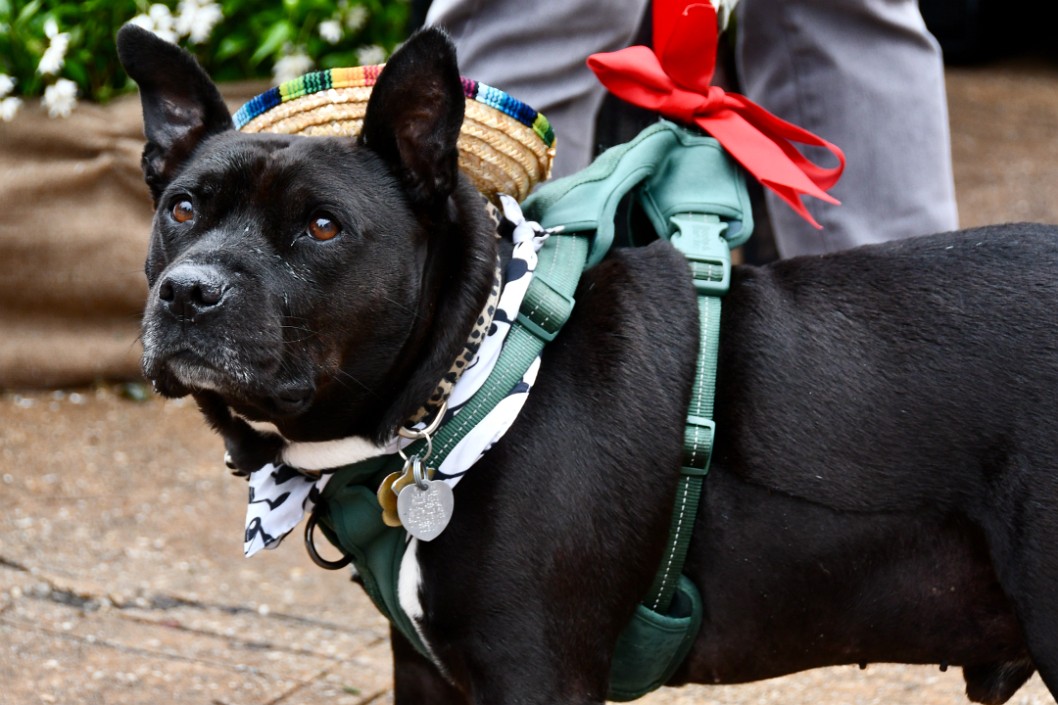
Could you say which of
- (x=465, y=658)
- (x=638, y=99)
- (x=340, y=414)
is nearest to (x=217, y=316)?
(x=340, y=414)

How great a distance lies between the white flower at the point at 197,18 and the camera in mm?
4750

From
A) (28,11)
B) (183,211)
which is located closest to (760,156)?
(183,211)

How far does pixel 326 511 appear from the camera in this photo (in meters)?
2.31

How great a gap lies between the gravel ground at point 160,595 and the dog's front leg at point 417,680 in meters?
0.53

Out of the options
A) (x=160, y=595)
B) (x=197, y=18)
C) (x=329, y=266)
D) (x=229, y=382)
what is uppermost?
(x=329, y=266)

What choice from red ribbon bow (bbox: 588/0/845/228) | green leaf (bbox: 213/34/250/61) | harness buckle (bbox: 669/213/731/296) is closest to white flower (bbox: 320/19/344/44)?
green leaf (bbox: 213/34/250/61)

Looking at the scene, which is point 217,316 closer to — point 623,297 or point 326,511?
point 326,511

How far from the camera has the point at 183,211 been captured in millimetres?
2197

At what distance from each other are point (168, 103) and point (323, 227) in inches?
19.0

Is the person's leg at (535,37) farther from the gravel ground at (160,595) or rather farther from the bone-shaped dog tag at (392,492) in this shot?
the gravel ground at (160,595)

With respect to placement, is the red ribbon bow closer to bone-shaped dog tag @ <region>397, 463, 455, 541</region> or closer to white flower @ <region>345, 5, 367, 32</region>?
bone-shaped dog tag @ <region>397, 463, 455, 541</region>

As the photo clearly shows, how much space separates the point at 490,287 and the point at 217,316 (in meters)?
0.44

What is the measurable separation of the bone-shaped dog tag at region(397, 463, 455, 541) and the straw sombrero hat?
62cm

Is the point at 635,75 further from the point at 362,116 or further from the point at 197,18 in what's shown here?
the point at 197,18
